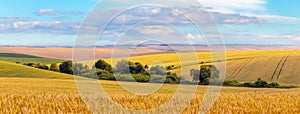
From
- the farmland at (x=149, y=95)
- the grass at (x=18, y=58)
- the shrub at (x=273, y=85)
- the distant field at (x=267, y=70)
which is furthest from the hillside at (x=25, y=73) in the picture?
the grass at (x=18, y=58)

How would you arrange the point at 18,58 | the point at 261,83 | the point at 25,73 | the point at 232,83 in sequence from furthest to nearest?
the point at 18,58
the point at 261,83
the point at 25,73
the point at 232,83

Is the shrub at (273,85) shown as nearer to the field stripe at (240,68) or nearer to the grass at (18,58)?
the field stripe at (240,68)

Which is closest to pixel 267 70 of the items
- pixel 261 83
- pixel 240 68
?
pixel 240 68

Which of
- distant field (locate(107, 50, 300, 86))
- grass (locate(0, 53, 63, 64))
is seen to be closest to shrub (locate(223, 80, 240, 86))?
distant field (locate(107, 50, 300, 86))

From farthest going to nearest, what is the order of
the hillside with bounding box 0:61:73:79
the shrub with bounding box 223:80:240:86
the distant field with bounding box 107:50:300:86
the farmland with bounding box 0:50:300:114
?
the distant field with bounding box 107:50:300:86 < the shrub with bounding box 223:80:240:86 < the hillside with bounding box 0:61:73:79 < the farmland with bounding box 0:50:300:114

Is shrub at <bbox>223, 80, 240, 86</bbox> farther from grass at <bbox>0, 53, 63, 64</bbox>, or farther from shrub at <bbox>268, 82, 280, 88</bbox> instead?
grass at <bbox>0, 53, 63, 64</bbox>

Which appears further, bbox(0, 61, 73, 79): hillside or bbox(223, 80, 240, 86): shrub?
bbox(223, 80, 240, 86): shrub

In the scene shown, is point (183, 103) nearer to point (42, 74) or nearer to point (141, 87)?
point (141, 87)

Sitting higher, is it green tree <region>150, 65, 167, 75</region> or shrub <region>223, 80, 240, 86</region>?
green tree <region>150, 65, 167, 75</region>

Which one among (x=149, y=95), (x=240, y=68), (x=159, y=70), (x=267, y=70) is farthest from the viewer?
(x=240, y=68)

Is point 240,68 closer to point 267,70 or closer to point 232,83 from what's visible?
point 267,70

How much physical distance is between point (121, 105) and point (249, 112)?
2.87 m

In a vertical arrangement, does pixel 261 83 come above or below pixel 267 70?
below

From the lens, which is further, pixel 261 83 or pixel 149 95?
pixel 261 83
